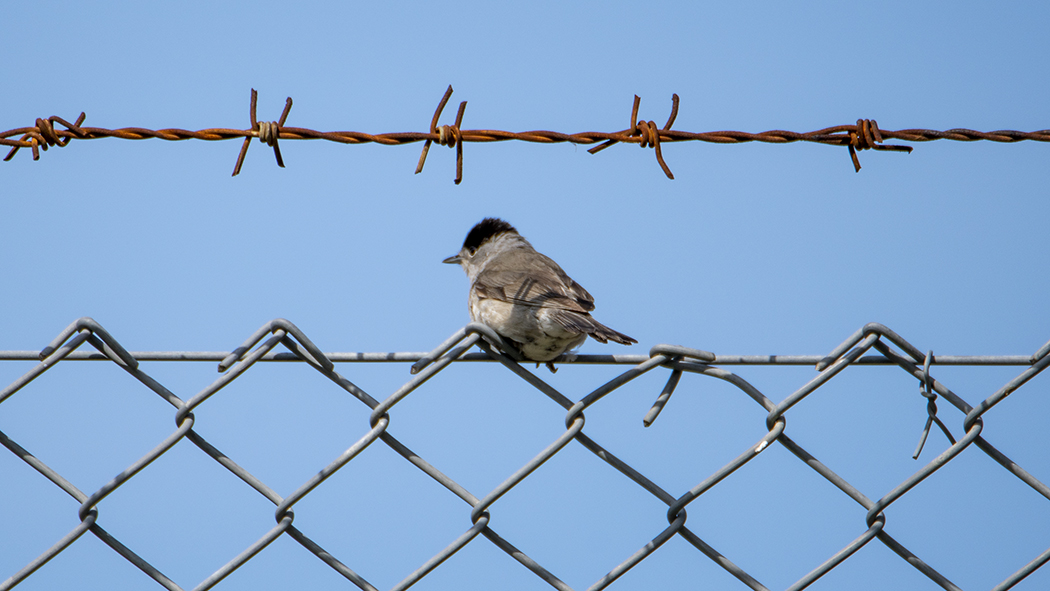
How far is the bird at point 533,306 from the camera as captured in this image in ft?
12.1

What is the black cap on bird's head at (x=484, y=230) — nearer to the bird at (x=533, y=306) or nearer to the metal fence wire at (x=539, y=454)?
the bird at (x=533, y=306)

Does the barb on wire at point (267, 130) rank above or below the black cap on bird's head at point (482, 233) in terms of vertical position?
above

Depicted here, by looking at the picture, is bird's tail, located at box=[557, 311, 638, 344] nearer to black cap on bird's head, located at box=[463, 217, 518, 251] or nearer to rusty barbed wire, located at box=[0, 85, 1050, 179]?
rusty barbed wire, located at box=[0, 85, 1050, 179]

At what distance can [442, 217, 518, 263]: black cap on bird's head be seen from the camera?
5969 mm

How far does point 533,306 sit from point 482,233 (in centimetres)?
223

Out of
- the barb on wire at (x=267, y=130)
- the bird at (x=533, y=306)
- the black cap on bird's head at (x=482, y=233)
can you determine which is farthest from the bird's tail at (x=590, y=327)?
the black cap on bird's head at (x=482, y=233)

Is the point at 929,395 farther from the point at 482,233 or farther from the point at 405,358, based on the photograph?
the point at 482,233

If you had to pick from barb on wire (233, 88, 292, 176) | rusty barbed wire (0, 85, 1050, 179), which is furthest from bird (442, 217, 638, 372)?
barb on wire (233, 88, 292, 176)

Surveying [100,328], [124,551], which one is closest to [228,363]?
[100,328]

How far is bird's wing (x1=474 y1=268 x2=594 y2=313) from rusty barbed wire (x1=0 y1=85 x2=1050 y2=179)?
4.28 feet

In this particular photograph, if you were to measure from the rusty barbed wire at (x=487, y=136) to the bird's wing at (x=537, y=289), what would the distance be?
130 centimetres

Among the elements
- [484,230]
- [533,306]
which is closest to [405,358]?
[533,306]

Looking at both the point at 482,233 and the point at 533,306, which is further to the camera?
the point at 482,233

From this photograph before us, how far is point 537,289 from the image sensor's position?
4.20 metres
